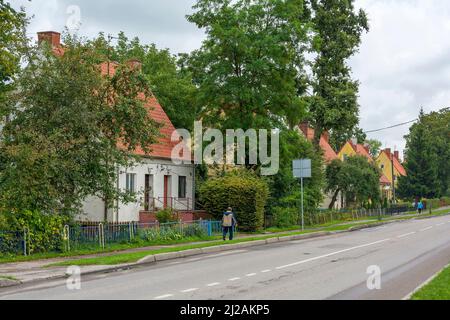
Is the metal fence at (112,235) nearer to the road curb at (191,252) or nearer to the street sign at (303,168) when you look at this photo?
the road curb at (191,252)

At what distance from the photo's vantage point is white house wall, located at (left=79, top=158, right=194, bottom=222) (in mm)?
33719

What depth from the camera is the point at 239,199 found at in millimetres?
34844

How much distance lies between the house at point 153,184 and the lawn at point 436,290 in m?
20.8

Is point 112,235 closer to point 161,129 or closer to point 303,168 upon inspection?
point 303,168

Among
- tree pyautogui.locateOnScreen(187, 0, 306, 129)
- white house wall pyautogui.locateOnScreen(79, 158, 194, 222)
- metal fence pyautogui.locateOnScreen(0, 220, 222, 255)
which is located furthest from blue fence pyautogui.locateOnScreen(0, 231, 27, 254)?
tree pyautogui.locateOnScreen(187, 0, 306, 129)

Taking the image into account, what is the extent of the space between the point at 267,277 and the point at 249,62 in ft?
82.2

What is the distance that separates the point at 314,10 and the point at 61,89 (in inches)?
1204

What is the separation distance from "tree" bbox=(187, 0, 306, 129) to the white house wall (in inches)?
151

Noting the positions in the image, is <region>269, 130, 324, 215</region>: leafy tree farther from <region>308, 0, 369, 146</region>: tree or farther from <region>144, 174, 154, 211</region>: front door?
<region>144, 174, 154, 211</region>: front door

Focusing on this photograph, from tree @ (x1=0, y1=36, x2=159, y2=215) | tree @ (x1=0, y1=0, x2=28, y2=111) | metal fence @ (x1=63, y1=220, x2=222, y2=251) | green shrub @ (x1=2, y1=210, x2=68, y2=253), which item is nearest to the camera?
green shrub @ (x1=2, y1=210, x2=68, y2=253)

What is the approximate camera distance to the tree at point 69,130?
72.9ft

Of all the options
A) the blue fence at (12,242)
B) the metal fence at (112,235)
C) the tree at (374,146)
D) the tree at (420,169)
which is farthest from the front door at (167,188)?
the tree at (374,146)

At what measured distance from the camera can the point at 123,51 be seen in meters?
54.2

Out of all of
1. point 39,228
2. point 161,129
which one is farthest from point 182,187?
point 39,228
